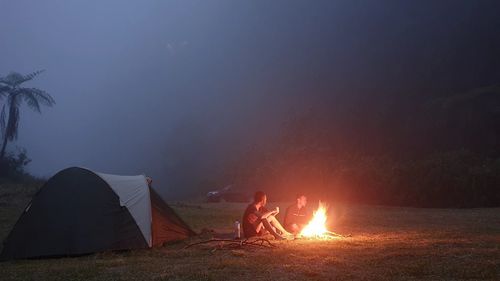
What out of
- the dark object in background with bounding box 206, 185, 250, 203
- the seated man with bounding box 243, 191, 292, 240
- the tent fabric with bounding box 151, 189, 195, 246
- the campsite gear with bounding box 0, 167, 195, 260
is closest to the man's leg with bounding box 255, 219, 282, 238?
the seated man with bounding box 243, 191, 292, 240

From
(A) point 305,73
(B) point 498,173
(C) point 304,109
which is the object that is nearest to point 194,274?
(B) point 498,173

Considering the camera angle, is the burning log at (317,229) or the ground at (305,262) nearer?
the ground at (305,262)

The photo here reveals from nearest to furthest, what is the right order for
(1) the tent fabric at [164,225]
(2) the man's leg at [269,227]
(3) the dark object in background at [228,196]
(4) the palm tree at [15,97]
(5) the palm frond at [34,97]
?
1. (1) the tent fabric at [164,225]
2. (2) the man's leg at [269,227]
3. (3) the dark object in background at [228,196]
4. (4) the palm tree at [15,97]
5. (5) the palm frond at [34,97]

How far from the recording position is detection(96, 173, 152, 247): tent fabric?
37.0 feet

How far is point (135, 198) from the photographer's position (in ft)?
38.6

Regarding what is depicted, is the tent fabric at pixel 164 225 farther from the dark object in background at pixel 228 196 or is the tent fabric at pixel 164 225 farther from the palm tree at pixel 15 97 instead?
the palm tree at pixel 15 97

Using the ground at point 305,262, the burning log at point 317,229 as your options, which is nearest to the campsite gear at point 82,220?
the ground at point 305,262

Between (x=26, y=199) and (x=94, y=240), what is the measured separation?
61.8 ft

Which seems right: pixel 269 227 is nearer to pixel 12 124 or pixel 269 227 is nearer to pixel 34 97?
pixel 12 124

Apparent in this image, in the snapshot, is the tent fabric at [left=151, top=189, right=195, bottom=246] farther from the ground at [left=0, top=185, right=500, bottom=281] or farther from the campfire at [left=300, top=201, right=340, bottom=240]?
the campfire at [left=300, top=201, right=340, bottom=240]

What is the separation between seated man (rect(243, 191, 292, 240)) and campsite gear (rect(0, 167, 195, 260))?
205 centimetres

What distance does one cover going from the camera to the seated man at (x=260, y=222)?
12.1 metres

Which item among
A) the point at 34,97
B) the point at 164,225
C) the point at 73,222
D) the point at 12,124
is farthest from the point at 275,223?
the point at 34,97

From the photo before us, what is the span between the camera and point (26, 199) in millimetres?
27625
